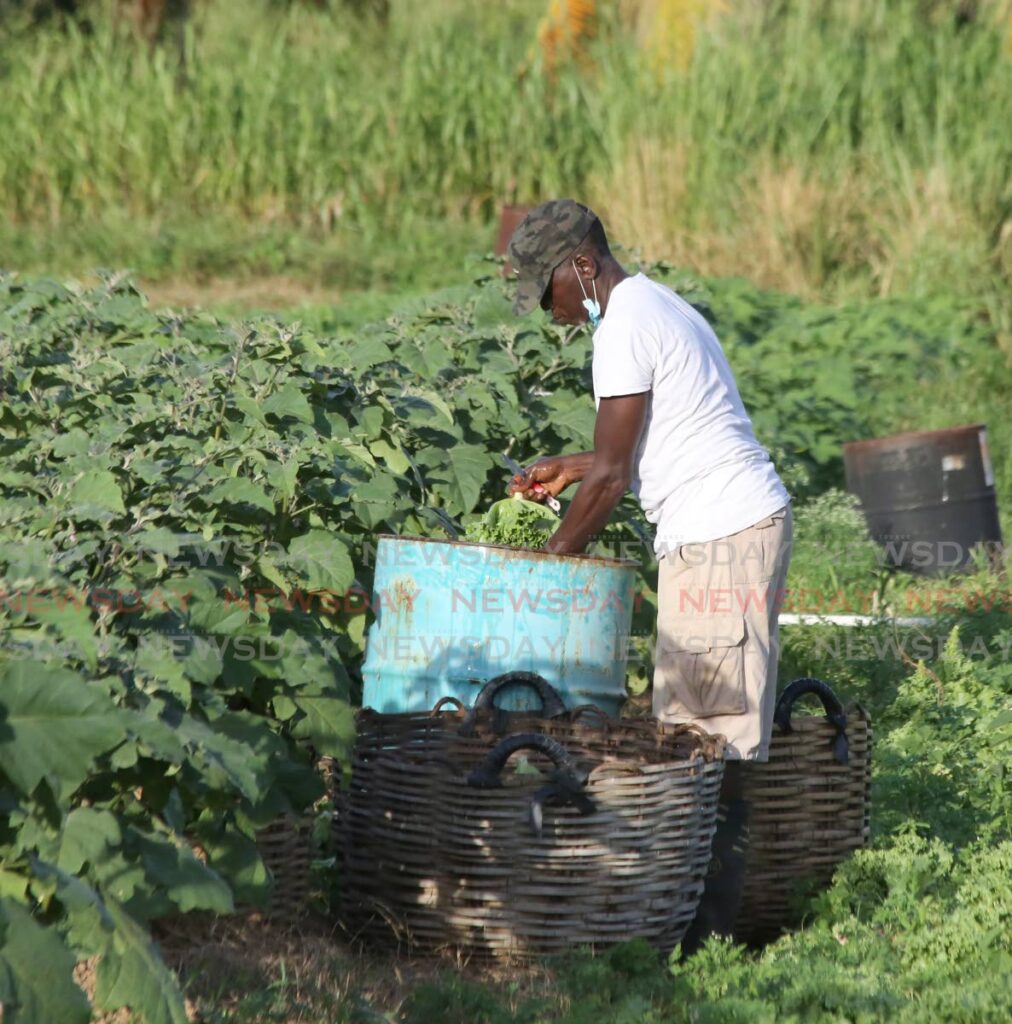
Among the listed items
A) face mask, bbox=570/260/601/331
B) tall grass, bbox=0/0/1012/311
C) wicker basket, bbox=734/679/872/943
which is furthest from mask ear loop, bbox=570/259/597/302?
tall grass, bbox=0/0/1012/311

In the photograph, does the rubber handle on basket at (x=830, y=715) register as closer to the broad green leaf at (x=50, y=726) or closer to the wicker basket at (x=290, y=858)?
the wicker basket at (x=290, y=858)

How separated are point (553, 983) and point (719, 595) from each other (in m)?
1.02

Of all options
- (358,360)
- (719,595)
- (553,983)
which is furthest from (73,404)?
(553,983)

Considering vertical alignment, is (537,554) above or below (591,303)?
below

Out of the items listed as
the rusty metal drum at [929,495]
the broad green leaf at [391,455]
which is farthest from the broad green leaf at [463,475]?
the rusty metal drum at [929,495]

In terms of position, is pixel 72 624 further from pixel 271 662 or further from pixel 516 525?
pixel 516 525

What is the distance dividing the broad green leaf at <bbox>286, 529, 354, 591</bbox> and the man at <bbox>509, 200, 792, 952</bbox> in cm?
49

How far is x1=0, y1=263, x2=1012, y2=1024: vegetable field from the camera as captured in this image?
8.52 feet

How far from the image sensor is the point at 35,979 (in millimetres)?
2232

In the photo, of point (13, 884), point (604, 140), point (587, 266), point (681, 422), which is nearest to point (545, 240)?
point (587, 266)

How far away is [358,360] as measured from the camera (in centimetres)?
530

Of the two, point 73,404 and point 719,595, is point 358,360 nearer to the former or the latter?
point 73,404

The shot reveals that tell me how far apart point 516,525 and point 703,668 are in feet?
2.01

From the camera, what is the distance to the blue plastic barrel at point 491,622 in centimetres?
405
